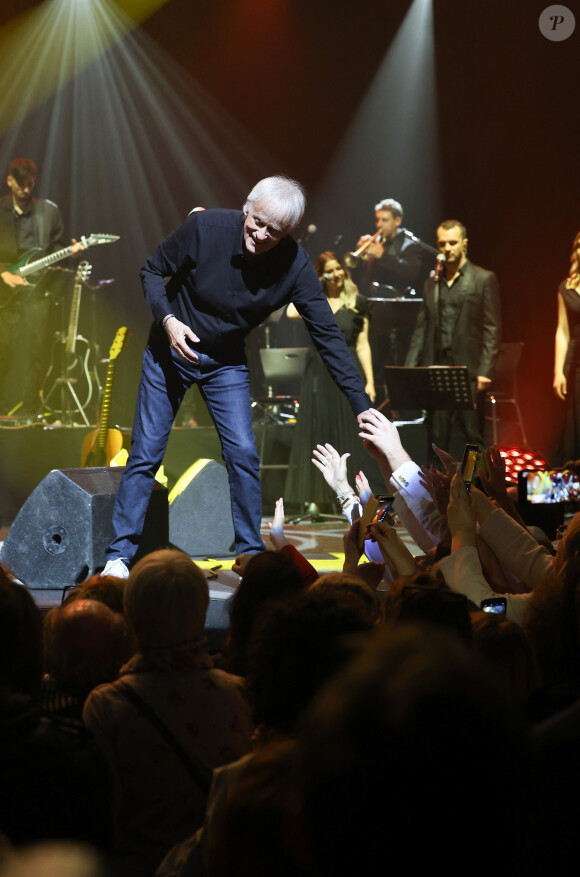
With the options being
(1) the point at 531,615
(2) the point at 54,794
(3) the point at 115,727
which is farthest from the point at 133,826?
(1) the point at 531,615

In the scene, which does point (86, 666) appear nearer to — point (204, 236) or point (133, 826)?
point (133, 826)

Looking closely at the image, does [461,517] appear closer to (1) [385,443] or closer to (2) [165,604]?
(1) [385,443]

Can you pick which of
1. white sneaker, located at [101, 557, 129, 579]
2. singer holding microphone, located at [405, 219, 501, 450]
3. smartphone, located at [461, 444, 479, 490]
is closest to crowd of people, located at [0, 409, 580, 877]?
smartphone, located at [461, 444, 479, 490]

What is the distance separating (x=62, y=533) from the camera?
451cm

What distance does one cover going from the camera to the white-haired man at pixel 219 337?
13.8 feet

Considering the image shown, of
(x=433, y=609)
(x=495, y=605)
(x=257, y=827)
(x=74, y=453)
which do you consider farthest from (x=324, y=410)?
(x=257, y=827)

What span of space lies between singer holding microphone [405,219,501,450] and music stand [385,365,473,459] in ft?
3.34

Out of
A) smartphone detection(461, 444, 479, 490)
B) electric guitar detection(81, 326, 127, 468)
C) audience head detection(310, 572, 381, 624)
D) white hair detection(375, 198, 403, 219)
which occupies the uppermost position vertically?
white hair detection(375, 198, 403, 219)

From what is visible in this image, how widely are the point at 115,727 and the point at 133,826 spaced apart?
0.18 m

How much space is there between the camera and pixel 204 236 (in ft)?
13.7

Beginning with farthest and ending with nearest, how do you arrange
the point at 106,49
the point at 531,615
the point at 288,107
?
the point at 288,107 < the point at 106,49 < the point at 531,615

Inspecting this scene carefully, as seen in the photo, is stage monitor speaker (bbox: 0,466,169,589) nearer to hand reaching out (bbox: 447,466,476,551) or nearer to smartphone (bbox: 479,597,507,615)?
hand reaching out (bbox: 447,466,476,551)

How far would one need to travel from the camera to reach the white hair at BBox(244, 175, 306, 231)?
3.93m

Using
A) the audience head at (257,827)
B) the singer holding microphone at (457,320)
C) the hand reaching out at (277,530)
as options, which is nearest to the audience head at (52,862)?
the audience head at (257,827)
